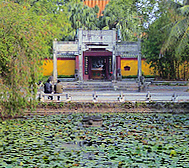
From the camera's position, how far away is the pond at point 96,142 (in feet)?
29.2

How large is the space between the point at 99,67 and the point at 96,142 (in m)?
26.7

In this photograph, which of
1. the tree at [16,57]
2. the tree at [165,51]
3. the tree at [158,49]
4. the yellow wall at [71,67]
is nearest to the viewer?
the tree at [16,57]

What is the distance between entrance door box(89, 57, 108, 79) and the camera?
36.8m

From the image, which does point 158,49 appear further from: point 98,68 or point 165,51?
point 98,68

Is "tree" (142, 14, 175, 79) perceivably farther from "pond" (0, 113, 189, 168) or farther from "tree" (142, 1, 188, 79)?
"pond" (0, 113, 189, 168)

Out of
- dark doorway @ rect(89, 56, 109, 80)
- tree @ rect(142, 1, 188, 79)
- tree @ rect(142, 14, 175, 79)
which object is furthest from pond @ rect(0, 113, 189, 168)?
dark doorway @ rect(89, 56, 109, 80)

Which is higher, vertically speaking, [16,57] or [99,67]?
[99,67]

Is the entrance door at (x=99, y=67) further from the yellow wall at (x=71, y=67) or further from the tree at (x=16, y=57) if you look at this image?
the tree at (x=16, y=57)

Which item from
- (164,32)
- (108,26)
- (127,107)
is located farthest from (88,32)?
(127,107)

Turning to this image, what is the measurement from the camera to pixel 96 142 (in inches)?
427

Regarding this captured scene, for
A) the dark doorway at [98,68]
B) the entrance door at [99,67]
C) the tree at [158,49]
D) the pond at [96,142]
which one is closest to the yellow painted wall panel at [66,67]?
the dark doorway at [98,68]

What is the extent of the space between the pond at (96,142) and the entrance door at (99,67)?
21767 mm

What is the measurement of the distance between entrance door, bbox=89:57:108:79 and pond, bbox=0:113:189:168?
2177 cm

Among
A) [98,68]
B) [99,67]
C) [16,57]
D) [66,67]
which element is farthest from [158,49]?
[16,57]
